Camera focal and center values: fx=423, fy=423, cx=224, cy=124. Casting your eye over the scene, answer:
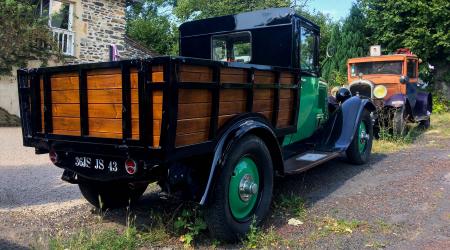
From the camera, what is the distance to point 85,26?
572 inches

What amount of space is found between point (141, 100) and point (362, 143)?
4.74 metres

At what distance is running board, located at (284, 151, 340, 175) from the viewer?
15.3 ft

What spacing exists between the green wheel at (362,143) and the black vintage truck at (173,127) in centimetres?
174

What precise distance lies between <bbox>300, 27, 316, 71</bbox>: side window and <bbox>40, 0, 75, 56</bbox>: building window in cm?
1023

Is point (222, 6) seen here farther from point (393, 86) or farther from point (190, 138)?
point (190, 138)

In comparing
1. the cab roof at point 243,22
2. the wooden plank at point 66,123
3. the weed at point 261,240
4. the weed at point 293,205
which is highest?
the cab roof at point 243,22

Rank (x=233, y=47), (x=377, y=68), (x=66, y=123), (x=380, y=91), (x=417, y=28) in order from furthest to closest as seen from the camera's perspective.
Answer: (x=417, y=28) < (x=377, y=68) < (x=380, y=91) < (x=233, y=47) < (x=66, y=123)

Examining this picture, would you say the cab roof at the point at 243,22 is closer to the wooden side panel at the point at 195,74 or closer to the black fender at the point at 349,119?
the black fender at the point at 349,119

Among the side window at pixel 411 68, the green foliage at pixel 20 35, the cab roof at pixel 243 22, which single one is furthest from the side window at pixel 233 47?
the green foliage at pixel 20 35

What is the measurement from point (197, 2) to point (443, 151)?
2180 cm

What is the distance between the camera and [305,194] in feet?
17.1

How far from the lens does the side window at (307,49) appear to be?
17.6 feet

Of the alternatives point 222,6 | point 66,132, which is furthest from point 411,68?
point 222,6

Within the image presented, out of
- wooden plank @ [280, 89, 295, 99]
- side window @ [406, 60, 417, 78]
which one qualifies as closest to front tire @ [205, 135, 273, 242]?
wooden plank @ [280, 89, 295, 99]
